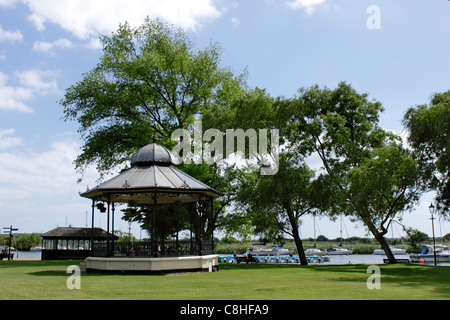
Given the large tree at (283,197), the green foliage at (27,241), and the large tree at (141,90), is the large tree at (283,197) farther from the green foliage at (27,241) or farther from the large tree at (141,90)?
the green foliage at (27,241)

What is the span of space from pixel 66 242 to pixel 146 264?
93.0 feet

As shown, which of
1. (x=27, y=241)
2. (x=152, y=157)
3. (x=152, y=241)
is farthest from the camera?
(x=27, y=241)

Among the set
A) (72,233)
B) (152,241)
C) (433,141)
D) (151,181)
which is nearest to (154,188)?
(151,181)

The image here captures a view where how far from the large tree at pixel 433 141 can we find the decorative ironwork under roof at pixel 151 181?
41.7 feet

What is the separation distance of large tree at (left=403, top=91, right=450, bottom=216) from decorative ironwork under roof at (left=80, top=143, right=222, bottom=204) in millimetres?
12714

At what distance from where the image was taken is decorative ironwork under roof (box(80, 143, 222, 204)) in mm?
21781

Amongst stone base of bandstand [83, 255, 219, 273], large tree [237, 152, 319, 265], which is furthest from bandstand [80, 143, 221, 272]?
large tree [237, 152, 319, 265]

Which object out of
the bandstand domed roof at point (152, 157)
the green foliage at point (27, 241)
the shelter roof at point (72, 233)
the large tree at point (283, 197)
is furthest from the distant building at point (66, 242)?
the green foliage at point (27, 241)

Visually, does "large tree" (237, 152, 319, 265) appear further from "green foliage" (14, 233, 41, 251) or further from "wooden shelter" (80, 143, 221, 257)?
"green foliage" (14, 233, 41, 251)

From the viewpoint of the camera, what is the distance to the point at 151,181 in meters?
22.0

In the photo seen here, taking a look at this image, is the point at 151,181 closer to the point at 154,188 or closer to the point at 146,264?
the point at 154,188

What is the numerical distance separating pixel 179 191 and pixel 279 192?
12.3 metres

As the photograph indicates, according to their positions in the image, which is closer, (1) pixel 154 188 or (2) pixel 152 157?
(1) pixel 154 188
